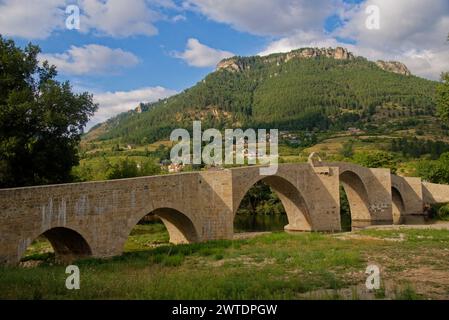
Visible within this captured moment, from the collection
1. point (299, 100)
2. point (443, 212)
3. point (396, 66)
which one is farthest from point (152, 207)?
point (396, 66)

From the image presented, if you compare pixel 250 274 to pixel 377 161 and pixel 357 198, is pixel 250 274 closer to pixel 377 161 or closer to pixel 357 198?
pixel 357 198

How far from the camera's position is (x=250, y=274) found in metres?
9.10

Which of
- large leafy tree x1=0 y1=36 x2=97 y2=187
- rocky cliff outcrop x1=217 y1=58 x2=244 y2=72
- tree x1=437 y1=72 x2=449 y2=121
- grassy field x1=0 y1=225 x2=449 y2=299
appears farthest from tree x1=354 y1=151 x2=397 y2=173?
rocky cliff outcrop x1=217 y1=58 x2=244 y2=72

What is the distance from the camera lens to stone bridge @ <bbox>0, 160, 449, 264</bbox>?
36.6 feet

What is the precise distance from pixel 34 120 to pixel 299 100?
101253 millimetres

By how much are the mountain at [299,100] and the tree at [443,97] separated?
75388 millimetres

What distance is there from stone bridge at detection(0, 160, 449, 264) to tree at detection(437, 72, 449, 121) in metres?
7.07

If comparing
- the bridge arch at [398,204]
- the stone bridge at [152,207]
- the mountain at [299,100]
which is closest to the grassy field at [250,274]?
the stone bridge at [152,207]

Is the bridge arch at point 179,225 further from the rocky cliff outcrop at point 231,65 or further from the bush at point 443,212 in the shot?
the rocky cliff outcrop at point 231,65

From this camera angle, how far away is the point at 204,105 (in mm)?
121562

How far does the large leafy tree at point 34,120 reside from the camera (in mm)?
15312
